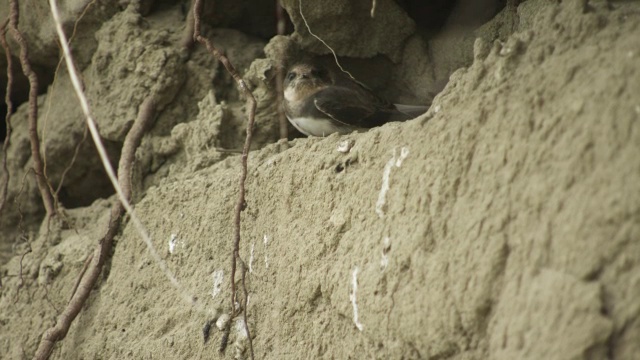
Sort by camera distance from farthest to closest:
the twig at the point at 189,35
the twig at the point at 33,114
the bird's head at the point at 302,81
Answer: the twig at the point at 33,114 → the twig at the point at 189,35 → the bird's head at the point at 302,81

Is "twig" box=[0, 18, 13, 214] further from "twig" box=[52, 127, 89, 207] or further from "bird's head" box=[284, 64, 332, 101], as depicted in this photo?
"bird's head" box=[284, 64, 332, 101]

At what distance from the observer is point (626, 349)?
6.14ft

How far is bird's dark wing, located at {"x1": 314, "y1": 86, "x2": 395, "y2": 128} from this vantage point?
152 inches

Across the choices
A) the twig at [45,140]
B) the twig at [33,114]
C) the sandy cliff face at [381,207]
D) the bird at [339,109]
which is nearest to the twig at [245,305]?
the sandy cliff face at [381,207]

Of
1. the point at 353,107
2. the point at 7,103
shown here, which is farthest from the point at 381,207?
the point at 7,103

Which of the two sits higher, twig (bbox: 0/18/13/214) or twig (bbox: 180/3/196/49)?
twig (bbox: 180/3/196/49)

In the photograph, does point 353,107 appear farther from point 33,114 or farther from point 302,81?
point 33,114

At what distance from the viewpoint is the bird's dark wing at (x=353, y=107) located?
12.7ft

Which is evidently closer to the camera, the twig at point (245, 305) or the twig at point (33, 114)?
the twig at point (245, 305)

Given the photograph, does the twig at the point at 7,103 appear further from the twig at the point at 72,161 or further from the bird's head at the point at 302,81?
the bird's head at the point at 302,81

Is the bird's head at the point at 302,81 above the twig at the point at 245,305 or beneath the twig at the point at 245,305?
above

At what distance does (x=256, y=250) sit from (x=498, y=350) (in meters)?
1.24

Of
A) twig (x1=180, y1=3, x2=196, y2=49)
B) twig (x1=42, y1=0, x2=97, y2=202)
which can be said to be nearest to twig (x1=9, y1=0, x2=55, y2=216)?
twig (x1=42, y1=0, x2=97, y2=202)

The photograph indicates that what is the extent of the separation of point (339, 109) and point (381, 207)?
1237mm
